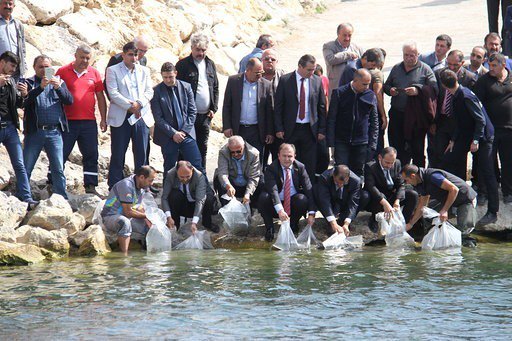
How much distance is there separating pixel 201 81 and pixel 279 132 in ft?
4.09

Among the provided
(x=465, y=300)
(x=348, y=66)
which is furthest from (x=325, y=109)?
(x=465, y=300)

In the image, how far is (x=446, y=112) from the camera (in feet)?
44.8

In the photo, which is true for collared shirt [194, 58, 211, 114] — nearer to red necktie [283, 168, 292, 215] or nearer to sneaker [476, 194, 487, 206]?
red necktie [283, 168, 292, 215]

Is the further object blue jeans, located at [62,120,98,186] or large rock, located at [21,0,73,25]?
large rock, located at [21,0,73,25]

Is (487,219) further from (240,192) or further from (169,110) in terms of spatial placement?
(169,110)

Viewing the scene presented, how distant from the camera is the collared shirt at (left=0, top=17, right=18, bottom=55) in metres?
13.4

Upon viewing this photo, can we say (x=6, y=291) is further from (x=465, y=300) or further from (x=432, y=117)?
(x=432, y=117)

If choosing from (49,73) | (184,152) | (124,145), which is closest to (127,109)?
(124,145)

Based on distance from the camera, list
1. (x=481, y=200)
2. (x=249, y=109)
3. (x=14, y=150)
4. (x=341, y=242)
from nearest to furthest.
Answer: (x=14, y=150) → (x=341, y=242) → (x=249, y=109) → (x=481, y=200)

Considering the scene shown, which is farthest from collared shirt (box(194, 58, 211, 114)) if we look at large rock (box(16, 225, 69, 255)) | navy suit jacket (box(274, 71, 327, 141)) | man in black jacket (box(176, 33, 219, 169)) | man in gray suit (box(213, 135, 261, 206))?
large rock (box(16, 225, 69, 255))

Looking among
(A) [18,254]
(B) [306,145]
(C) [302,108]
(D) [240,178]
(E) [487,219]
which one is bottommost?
(A) [18,254]

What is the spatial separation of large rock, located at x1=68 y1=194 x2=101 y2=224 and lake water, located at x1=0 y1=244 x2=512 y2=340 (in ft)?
3.03

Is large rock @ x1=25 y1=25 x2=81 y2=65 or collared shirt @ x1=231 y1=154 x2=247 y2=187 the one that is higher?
large rock @ x1=25 y1=25 x2=81 y2=65

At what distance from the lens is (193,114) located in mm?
13672
